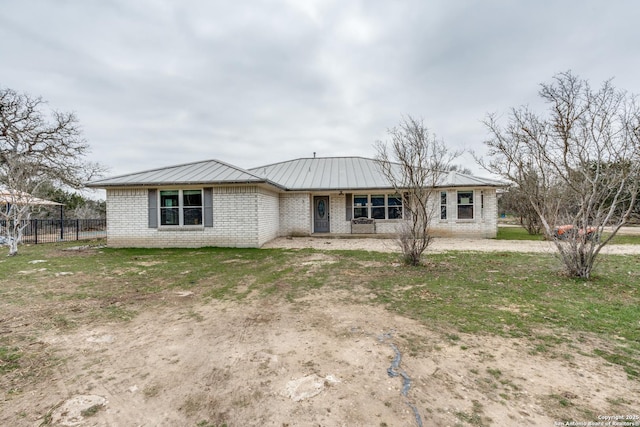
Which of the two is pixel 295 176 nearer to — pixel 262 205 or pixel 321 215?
pixel 321 215

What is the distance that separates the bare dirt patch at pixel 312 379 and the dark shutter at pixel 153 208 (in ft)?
28.5

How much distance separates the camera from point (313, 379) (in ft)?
8.25

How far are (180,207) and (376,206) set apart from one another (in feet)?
30.6

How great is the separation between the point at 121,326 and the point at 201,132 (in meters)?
19.5

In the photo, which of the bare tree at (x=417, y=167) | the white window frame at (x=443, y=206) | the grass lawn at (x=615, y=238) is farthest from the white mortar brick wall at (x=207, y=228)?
the grass lawn at (x=615, y=238)

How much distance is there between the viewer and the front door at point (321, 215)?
15594 millimetres

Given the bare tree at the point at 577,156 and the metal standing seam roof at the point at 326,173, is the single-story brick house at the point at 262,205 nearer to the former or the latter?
the metal standing seam roof at the point at 326,173

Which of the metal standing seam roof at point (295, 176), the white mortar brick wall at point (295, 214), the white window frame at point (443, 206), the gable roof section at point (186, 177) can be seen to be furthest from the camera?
the white mortar brick wall at point (295, 214)

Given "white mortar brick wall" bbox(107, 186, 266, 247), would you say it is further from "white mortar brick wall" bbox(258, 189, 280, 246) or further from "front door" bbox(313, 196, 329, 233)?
"front door" bbox(313, 196, 329, 233)

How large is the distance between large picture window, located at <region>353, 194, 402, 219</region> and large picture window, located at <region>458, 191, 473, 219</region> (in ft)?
9.61

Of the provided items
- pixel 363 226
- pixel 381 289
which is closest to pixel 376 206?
pixel 363 226

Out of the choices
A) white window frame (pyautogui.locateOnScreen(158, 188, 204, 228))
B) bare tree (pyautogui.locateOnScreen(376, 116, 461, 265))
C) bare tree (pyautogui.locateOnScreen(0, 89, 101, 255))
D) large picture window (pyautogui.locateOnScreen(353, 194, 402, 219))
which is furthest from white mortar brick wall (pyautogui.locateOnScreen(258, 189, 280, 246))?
bare tree (pyautogui.locateOnScreen(0, 89, 101, 255))

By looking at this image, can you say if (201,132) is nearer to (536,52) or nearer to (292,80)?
(292,80)

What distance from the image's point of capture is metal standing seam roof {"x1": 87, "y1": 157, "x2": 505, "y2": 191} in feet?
36.2
